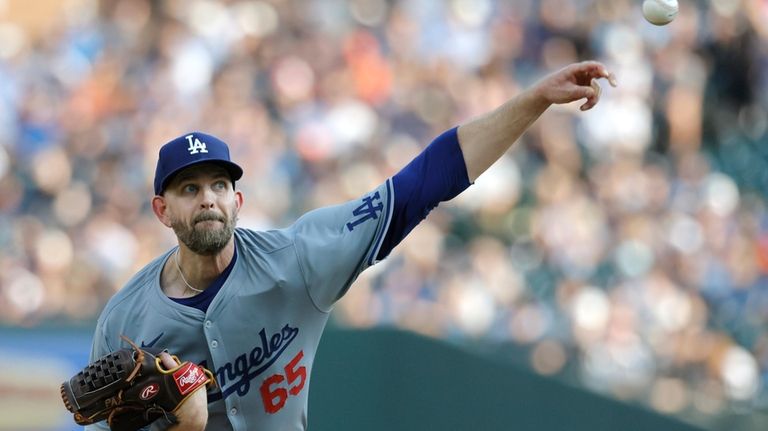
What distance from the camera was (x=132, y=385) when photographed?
4070 millimetres

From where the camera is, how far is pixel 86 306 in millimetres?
8930

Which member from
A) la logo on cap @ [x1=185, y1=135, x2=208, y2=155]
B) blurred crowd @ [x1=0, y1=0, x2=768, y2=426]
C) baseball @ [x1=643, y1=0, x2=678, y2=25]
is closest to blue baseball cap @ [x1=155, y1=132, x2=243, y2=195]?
la logo on cap @ [x1=185, y1=135, x2=208, y2=155]

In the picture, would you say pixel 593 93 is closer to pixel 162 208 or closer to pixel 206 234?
pixel 206 234

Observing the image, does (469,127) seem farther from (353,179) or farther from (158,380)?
(353,179)

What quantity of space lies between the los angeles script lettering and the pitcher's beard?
0.33 meters

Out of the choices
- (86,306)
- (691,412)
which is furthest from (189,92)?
(691,412)

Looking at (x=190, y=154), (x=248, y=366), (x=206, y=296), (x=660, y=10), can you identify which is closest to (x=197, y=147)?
(x=190, y=154)

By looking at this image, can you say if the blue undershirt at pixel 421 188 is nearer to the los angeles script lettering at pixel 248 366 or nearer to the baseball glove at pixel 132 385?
the los angeles script lettering at pixel 248 366

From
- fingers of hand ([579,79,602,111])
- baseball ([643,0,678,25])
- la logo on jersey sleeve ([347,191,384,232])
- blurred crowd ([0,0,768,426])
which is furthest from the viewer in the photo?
blurred crowd ([0,0,768,426])

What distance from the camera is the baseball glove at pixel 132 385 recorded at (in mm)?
4059

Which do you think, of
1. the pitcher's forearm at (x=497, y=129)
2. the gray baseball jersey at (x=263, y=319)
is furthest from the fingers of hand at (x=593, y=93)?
the gray baseball jersey at (x=263, y=319)

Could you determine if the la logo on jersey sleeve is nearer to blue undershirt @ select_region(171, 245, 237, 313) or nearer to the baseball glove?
blue undershirt @ select_region(171, 245, 237, 313)

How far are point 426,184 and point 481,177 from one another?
21.3 feet

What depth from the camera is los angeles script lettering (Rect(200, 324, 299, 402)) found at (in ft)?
14.3
